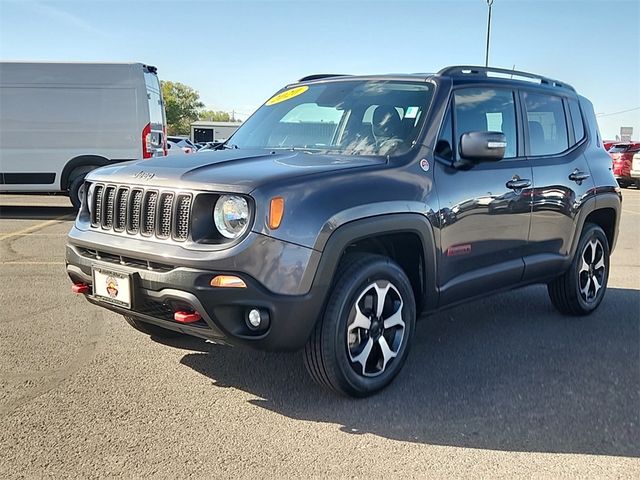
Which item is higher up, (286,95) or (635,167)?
(286,95)

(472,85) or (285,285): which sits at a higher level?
(472,85)

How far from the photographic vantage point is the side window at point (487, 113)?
14.1 ft

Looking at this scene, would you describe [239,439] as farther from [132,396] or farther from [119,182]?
[119,182]

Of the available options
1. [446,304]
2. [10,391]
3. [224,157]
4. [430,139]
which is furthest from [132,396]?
[430,139]

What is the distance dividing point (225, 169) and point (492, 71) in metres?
2.33

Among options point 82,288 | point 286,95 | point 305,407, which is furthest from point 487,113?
point 82,288

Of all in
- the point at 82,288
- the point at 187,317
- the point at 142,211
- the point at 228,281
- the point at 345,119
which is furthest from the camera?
the point at 345,119

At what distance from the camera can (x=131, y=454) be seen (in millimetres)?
2936

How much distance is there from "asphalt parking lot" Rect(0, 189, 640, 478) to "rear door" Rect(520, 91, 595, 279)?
654 millimetres

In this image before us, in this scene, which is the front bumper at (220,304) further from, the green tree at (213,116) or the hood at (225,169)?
the green tree at (213,116)

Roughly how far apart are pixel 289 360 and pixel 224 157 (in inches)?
53.6

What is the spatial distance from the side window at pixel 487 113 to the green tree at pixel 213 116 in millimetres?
100357

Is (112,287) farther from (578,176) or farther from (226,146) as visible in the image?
(578,176)

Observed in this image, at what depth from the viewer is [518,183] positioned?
14.8 ft
